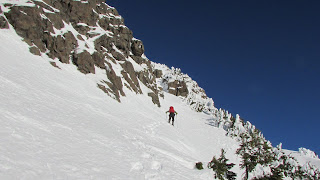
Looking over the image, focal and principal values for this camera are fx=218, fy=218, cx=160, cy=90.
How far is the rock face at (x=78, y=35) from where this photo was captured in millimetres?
29516

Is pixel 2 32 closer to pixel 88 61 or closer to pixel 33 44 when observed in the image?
pixel 33 44

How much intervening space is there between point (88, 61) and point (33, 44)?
7.97 metres

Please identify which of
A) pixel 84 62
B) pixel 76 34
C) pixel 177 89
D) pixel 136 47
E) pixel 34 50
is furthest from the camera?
pixel 177 89

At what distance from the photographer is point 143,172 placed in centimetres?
679

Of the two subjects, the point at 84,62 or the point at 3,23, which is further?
the point at 84,62

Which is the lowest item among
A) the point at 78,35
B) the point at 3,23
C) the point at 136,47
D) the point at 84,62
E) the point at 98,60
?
the point at 3,23

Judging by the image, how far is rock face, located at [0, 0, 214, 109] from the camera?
29.5 metres

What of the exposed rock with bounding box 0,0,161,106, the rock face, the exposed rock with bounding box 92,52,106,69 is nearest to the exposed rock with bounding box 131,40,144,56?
the rock face

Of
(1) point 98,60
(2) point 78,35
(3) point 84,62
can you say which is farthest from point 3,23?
(1) point 98,60

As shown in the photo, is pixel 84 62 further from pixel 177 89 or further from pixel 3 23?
pixel 177 89

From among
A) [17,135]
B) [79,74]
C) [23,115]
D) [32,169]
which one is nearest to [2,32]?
[79,74]

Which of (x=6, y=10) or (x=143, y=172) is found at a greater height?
(x=6, y=10)

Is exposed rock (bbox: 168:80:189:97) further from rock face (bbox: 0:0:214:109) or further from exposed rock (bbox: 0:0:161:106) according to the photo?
exposed rock (bbox: 0:0:161:106)

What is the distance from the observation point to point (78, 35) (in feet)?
127
